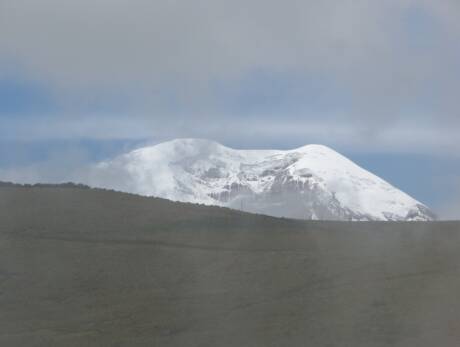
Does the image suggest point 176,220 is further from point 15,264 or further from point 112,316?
point 112,316

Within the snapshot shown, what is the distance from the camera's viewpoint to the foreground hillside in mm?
28188

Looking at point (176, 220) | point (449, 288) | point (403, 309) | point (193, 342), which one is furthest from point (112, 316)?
point (176, 220)

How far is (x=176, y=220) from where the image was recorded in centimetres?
4506

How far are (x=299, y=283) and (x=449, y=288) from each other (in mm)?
5103

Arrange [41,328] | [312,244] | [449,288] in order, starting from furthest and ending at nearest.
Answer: [312,244], [449,288], [41,328]

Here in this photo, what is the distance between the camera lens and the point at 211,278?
3462cm

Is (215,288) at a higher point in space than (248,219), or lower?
lower

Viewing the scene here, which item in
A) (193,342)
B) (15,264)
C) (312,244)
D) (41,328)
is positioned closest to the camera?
(193,342)

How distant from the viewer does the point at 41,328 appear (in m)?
29.0

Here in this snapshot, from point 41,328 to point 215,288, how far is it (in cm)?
668

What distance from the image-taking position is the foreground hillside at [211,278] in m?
28.2

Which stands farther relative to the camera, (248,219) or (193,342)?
(248,219)

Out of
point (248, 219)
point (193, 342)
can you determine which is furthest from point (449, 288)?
point (248, 219)

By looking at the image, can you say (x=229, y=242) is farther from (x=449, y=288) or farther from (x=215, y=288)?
(x=449, y=288)
